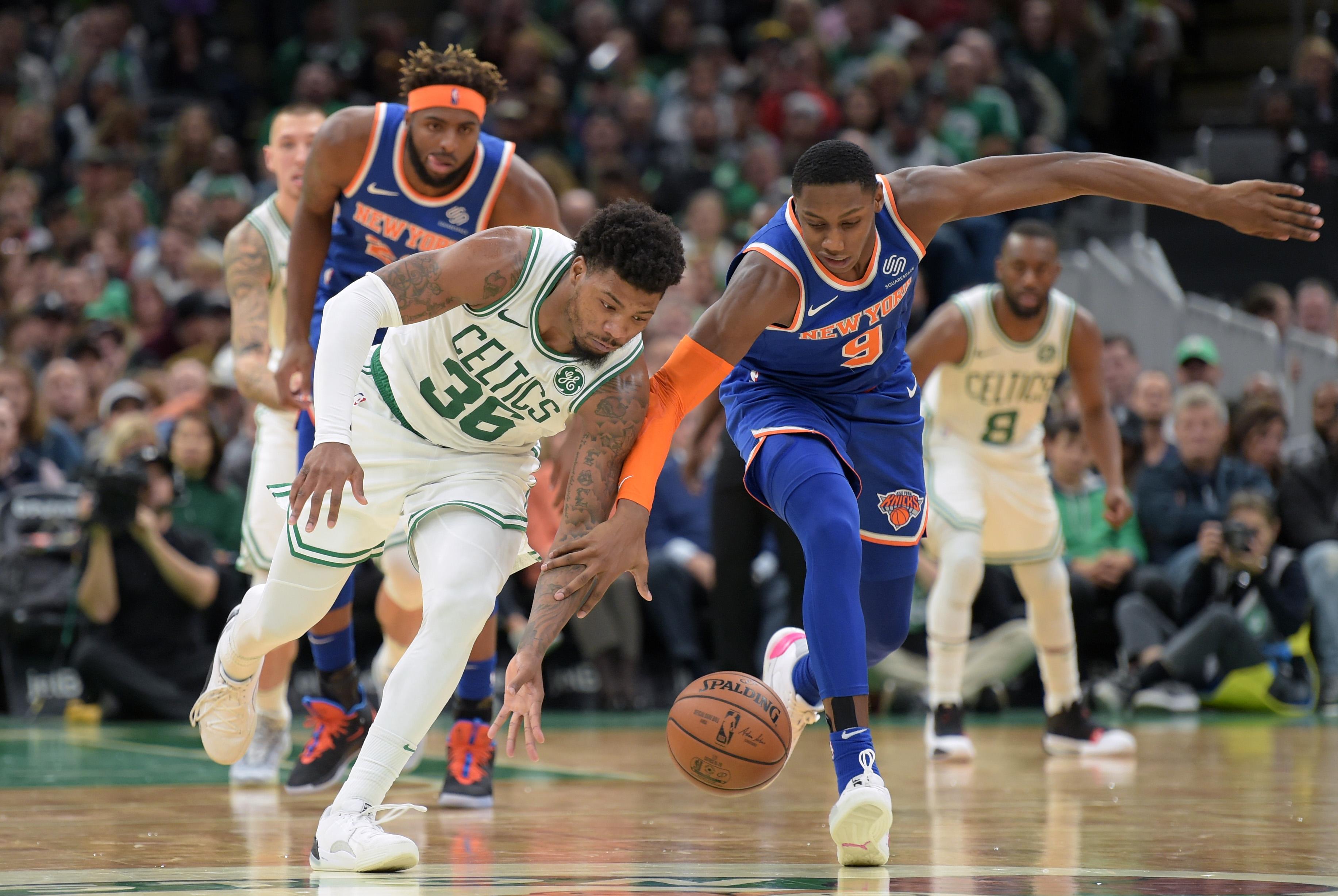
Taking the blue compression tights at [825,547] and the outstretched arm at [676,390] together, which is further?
the blue compression tights at [825,547]

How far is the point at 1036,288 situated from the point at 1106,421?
2.28ft

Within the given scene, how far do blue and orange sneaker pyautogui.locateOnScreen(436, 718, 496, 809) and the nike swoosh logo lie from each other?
1.77 meters

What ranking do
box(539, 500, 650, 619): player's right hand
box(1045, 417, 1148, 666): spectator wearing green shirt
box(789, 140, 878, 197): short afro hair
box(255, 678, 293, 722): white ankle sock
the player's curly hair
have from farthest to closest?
box(1045, 417, 1148, 666): spectator wearing green shirt < box(255, 678, 293, 722): white ankle sock < the player's curly hair < box(789, 140, 878, 197): short afro hair < box(539, 500, 650, 619): player's right hand

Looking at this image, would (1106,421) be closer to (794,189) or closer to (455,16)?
(794,189)

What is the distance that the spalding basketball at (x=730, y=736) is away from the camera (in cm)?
454

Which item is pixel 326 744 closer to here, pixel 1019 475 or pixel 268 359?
pixel 268 359

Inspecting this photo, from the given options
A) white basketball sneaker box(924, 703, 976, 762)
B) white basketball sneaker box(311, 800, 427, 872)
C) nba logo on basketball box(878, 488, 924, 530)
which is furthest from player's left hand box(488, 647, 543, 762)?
white basketball sneaker box(924, 703, 976, 762)

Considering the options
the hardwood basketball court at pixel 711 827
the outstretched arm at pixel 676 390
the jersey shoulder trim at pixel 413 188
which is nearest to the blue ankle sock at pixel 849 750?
the hardwood basketball court at pixel 711 827

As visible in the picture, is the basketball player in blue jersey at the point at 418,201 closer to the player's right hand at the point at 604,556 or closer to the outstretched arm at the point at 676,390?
the outstretched arm at the point at 676,390

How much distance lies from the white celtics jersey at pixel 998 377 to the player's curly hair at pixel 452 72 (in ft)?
9.33

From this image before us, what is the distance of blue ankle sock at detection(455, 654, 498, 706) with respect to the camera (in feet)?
18.8

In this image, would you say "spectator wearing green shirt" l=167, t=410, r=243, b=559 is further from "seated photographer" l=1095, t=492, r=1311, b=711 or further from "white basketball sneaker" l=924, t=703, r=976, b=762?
"seated photographer" l=1095, t=492, r=1311, b=711

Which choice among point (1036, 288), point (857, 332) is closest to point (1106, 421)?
point (1036, 288)

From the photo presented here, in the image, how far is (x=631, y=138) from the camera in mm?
14109
